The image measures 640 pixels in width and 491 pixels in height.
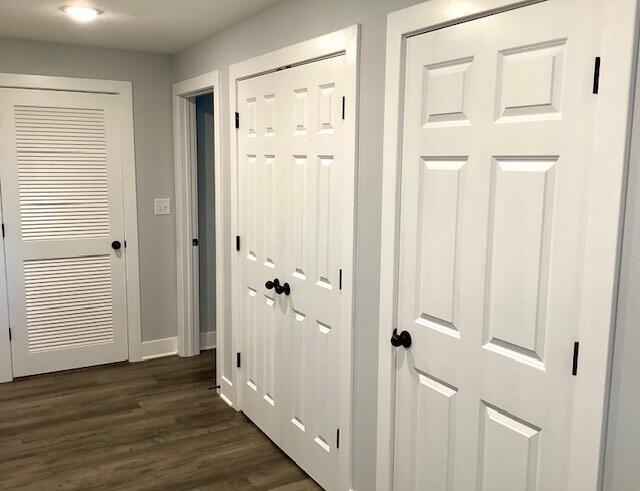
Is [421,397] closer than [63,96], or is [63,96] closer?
[421,397]

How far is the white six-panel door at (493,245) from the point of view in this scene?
5.02 feet

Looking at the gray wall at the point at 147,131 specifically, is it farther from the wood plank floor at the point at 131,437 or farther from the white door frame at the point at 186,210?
the wood plank floor at the point at 131,437

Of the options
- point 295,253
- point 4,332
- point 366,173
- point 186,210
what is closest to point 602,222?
point 366,173

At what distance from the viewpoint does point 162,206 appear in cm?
450

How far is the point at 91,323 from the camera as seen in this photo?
14.3 ft

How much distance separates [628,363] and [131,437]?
2.75 m

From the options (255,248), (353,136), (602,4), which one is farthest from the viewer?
(255,248)

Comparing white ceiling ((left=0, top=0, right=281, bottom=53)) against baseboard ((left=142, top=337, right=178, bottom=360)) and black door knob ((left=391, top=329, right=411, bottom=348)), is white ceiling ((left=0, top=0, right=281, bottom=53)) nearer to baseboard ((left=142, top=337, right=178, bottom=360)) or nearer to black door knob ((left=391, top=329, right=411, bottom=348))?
black door knob ((left=391, top=329, right=411, bottom=348))

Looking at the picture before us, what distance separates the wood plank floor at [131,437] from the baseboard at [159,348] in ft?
0.92

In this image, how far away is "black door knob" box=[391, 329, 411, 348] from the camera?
6.98ft

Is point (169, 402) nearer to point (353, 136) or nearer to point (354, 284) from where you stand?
point (354, 284)

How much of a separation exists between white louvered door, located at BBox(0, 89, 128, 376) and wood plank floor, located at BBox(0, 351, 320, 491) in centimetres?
29

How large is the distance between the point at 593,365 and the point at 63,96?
12.7 feet

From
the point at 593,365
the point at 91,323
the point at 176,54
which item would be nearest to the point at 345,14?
the point at 593,365
